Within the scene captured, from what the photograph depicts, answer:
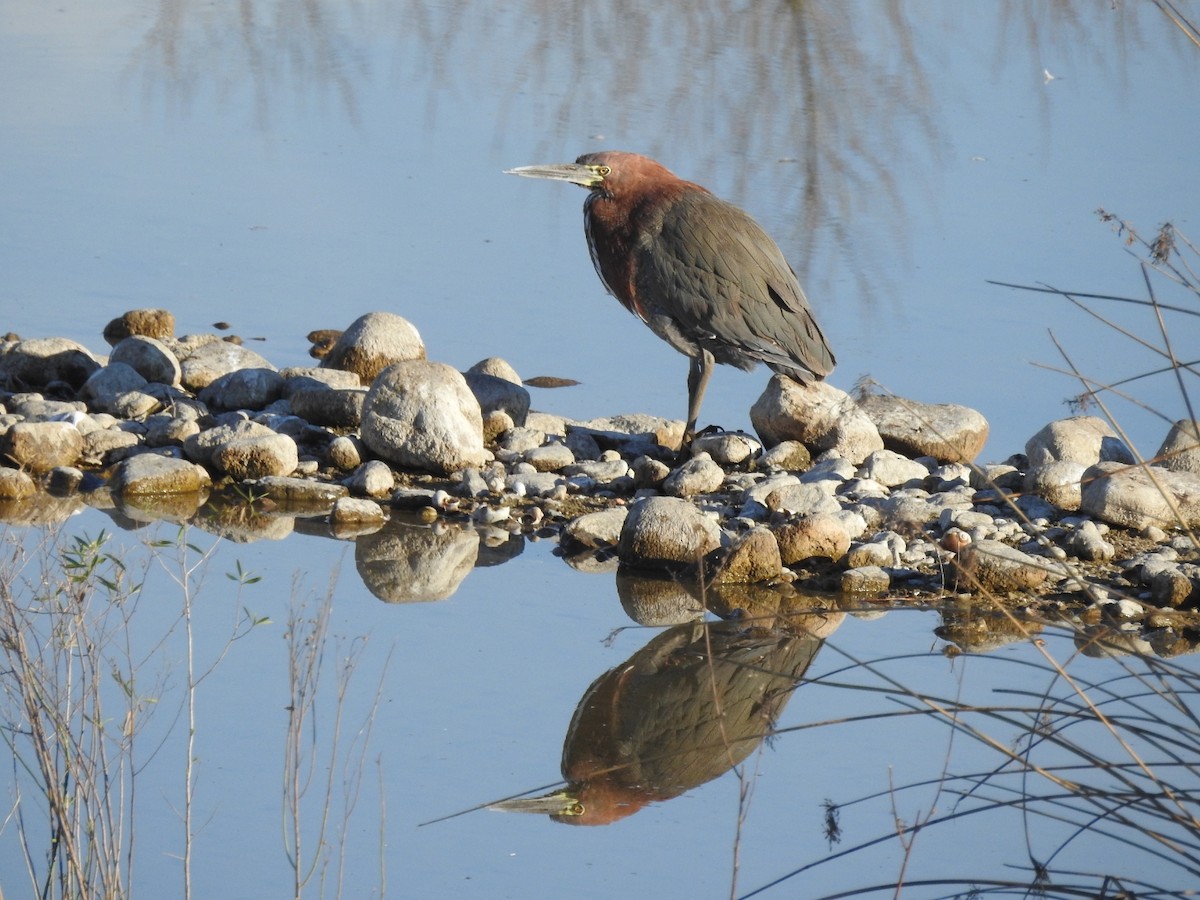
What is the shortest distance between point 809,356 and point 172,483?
2.46m

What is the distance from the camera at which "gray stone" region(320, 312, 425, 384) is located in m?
6.89

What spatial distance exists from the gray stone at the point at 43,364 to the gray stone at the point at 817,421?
9.11 feet

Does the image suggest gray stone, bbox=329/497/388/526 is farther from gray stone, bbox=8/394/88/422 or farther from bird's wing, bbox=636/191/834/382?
bird's wing, bbox=636/191/834/382

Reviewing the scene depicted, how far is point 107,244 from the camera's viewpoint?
8477mm

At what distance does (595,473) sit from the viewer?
6.21 metres

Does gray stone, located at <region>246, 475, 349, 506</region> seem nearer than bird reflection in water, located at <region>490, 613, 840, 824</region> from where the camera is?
No

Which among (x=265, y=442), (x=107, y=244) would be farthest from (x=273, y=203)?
(x=265, y=442)

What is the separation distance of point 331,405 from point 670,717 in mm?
2609

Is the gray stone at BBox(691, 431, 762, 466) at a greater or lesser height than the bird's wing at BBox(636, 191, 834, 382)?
lesser

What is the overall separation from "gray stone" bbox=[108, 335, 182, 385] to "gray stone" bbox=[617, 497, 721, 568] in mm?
2342

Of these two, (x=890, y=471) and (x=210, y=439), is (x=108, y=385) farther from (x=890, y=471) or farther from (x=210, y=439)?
(x=890, y=471)

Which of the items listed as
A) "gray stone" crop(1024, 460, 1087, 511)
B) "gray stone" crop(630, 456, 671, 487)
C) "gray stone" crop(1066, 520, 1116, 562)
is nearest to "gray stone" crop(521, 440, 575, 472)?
"gray stone" crop(630, 456, 671, 487)

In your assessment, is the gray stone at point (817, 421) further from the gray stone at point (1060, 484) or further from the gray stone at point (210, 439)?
the gray stone at point (210, 439)

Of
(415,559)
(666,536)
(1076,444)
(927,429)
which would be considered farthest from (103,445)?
(1076,444)
